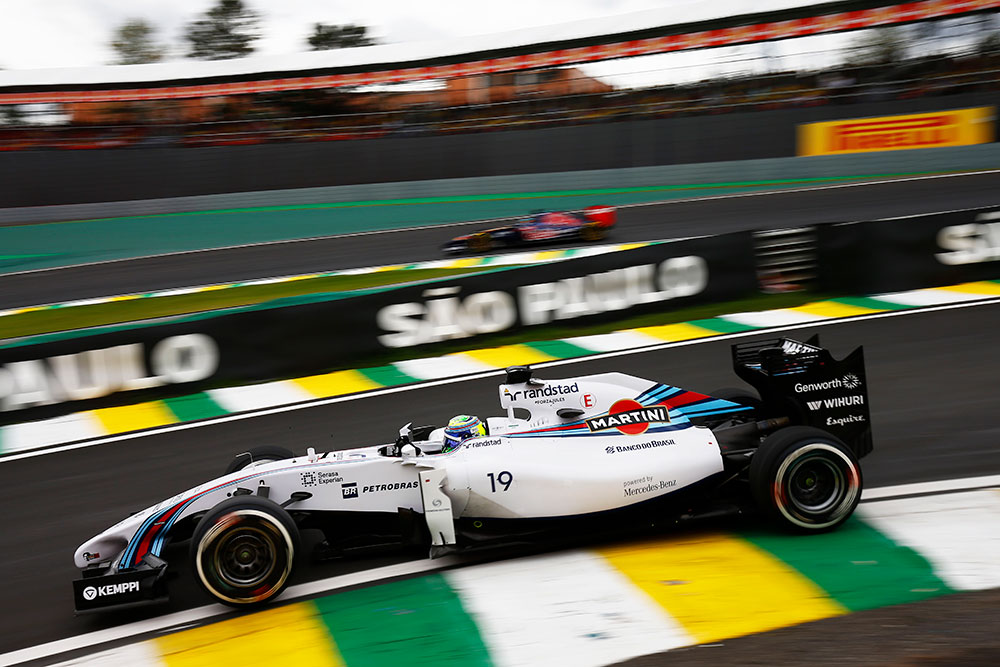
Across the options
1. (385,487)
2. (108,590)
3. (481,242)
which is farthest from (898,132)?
(108,590)

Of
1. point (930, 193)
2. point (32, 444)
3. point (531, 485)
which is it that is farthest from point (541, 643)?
point (930, 193)

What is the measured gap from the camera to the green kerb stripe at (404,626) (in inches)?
175

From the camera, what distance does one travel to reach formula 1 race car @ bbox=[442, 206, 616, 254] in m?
18.4

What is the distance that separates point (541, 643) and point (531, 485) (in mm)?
1033

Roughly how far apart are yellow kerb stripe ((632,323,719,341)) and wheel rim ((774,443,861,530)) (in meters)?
5.04

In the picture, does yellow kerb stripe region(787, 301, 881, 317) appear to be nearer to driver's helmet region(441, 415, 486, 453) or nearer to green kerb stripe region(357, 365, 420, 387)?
green kerb stripe region(357, 365, 420, 387)

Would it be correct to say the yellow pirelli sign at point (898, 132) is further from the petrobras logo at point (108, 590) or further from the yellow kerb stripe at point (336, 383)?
the petrobras logo at point (108, 590)

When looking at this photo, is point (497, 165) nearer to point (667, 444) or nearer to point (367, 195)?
point (367, 195)

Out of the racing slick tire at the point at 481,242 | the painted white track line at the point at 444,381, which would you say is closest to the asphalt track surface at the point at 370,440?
the painted white track line at the point at 444,381

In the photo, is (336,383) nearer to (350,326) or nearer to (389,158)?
(350,326)

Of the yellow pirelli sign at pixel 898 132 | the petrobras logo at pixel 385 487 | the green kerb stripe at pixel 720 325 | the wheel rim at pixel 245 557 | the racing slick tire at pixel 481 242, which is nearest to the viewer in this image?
the wheel rim at pixel 245 557

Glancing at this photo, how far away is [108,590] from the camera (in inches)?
192

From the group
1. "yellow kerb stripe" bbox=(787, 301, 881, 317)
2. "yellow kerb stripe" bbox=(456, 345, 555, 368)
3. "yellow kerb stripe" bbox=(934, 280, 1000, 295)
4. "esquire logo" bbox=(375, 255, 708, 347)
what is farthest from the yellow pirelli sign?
"yellow kerb stripe" bbox=(456, 345, 555, 368)

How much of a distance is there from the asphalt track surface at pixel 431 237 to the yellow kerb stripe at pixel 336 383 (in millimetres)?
8940
